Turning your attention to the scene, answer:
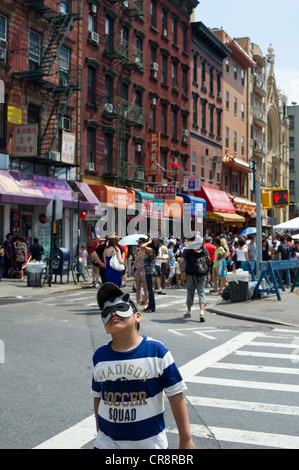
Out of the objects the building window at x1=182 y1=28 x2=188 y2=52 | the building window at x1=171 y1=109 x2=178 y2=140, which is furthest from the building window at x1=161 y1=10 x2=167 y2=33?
the building window at x1=171 y1=109 x2=178 y2=140

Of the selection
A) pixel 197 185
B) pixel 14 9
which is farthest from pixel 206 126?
pixel 14 9

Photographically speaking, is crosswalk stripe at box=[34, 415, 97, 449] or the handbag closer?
crosswalk stripe at box=[34, 415, 97, 449]

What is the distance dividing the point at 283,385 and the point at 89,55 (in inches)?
1039

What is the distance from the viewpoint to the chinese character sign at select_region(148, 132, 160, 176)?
118 ft

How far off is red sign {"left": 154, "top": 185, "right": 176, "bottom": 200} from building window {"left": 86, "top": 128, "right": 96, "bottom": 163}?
4.97 meters

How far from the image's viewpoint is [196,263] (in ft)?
40.6

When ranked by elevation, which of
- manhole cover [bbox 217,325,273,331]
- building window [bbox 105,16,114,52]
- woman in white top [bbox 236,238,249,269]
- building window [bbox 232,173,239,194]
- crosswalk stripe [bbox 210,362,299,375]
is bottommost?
crosswalk stripe [bbox 210,362,299,375]

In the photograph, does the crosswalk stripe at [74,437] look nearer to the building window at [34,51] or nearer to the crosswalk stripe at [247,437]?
the crosswalk stripe at [247,437]

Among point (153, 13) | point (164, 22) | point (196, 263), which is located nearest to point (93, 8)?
point (153, 13)

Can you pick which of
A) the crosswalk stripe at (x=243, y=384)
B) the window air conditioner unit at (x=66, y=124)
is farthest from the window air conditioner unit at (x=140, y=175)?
the crosswalk stripe at (x=243, y=384)

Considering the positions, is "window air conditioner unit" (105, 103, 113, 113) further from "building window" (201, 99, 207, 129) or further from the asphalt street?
the asphalt street

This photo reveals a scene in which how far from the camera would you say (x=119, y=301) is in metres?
3.05

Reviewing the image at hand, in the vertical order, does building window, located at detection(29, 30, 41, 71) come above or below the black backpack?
above

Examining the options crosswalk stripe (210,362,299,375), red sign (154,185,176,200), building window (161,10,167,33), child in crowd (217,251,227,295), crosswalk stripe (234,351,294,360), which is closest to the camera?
crosswalk stripe (210,362,299,375)
